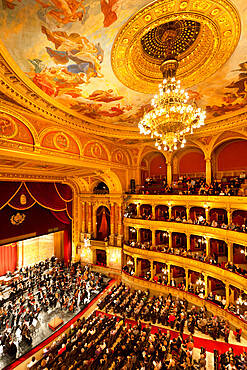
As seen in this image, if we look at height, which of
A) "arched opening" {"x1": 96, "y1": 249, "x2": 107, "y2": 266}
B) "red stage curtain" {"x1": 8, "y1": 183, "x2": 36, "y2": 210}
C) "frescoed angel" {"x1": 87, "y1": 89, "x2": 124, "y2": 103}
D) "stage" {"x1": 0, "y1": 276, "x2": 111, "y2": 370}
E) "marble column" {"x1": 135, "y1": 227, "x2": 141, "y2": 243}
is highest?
"frescoed angel" {"x1": 87, "y1": 89, "x2": 124, "y2": 103}

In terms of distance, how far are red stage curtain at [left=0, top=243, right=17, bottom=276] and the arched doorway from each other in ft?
26.0

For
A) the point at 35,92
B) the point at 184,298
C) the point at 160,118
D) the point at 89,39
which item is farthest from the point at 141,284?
the point at 89,39

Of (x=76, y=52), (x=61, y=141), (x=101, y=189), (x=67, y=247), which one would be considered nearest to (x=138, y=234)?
(x=101, y=189)

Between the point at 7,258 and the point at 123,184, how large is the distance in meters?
12.6

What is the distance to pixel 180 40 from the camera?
22.6ft

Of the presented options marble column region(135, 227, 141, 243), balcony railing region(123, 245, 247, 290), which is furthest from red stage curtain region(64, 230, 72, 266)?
marble column region(135, 227, 141, 243)

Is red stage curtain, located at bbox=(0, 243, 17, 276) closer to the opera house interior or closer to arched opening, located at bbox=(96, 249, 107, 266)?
the opera house interior

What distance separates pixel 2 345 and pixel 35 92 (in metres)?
12.1

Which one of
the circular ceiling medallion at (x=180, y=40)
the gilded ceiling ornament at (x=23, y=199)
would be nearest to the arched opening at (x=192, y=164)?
the circular ceiling medallion at (x=180, y=40)

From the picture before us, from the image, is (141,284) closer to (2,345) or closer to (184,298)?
(184,298)

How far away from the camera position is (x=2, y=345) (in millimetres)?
9320

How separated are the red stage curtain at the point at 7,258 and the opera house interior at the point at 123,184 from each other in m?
0.10

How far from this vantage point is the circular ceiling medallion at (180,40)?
5.48 m

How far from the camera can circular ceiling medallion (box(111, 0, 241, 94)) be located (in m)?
5.48
